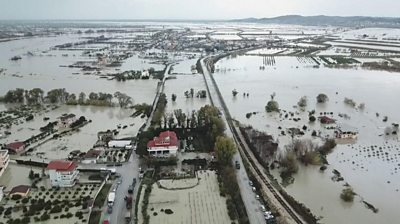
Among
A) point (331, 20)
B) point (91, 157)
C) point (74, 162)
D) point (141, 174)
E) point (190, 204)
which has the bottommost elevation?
point (190, 204)

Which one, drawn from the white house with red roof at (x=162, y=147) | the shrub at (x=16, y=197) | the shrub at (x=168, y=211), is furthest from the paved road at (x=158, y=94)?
the shrub at (x=168, y=211)

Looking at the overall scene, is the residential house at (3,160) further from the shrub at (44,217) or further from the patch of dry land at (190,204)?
the patch of dry land at (190,204)

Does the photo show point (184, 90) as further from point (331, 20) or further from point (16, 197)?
point (331, 20)

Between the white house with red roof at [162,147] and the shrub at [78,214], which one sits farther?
the white house with red roof at [162,147]

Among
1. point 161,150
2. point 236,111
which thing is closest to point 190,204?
point 161,150

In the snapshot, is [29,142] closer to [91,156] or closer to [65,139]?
[65,139]

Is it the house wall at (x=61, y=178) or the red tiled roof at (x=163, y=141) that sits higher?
the red tiled roof at (x=163, y=141)

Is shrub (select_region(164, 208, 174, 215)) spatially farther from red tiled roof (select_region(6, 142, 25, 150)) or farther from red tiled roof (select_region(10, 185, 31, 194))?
red tiled roof (select_region(6, 142, 25, 150))

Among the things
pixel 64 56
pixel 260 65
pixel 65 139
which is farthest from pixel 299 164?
pixel 64 56
